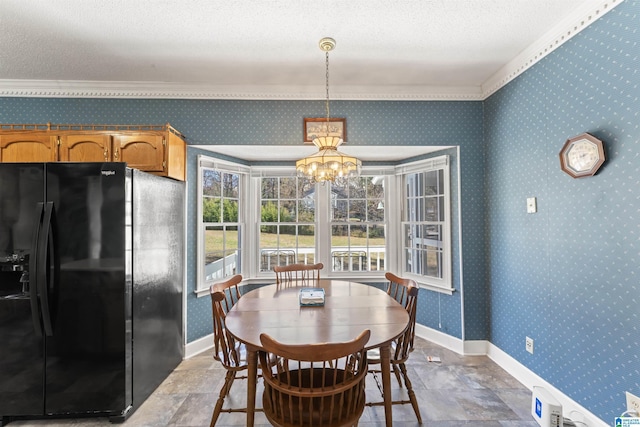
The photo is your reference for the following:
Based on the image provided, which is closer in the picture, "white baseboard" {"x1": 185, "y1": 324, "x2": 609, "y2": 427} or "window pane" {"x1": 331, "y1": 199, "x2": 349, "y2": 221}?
"white baseboard" {"x1": 185, "y1": 324, "x2": 609, "y2": 427}

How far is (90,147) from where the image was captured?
2508 mm

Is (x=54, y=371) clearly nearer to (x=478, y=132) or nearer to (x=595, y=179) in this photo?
(x=595, y=179)

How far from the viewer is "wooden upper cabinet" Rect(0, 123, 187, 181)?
249cm

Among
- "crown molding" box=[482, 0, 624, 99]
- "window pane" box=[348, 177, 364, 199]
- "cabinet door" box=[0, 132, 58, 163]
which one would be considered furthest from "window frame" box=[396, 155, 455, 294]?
"cabinet door" box=[0, 132, 58, 163]

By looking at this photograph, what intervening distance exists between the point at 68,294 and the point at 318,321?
1.83m

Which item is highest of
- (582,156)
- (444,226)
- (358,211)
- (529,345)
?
(582,156)

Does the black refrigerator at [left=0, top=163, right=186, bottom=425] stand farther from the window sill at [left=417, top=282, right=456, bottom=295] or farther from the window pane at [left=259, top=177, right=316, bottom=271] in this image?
the window sill at [left=417, top=282, right=456, bottom=295]

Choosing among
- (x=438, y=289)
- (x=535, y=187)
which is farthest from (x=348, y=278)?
(x=535, y=187)

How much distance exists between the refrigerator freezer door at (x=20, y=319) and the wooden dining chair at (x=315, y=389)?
1.82 meters

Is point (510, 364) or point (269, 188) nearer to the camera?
point (510, 364)

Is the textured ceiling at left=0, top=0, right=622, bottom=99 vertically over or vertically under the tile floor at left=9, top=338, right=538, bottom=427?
over

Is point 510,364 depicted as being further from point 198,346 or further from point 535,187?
point 198,346

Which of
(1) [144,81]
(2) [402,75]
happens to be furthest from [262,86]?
(2) [402,75]

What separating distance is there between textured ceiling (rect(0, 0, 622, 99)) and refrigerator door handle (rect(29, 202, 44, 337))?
54.5 inches
